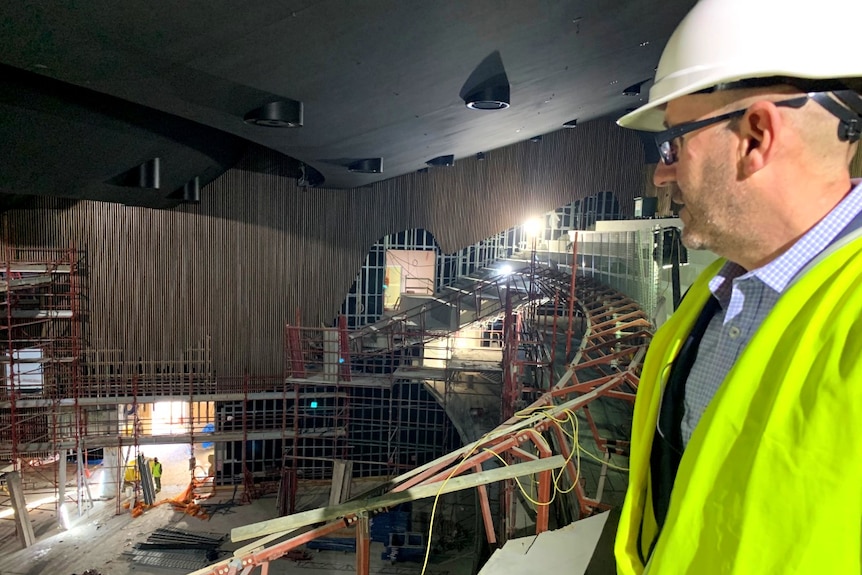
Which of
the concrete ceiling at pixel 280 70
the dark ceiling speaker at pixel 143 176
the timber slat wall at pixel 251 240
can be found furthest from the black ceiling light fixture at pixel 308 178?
the dark ceiling speaker at pixel 143 176

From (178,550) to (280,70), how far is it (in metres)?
9.10

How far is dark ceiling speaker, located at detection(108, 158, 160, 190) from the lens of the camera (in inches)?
293

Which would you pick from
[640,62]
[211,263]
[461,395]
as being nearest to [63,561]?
[211,263]

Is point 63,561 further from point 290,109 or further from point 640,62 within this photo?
point 640,62

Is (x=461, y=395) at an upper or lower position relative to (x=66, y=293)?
lower

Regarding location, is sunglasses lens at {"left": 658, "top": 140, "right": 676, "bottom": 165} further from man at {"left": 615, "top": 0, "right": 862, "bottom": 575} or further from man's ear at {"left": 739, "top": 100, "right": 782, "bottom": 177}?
man's ear at {"left": 739, "top": 100, "right": 782, "bottom": 177}

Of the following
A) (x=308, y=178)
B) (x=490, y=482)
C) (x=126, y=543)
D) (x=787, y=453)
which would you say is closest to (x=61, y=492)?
(x=126, y=543)

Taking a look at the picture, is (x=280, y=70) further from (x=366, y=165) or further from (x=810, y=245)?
(x=366, y=165)

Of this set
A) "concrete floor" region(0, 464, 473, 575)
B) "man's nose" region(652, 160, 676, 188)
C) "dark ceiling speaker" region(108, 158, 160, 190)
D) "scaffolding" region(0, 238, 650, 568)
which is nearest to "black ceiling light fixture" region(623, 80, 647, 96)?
"scaffolding" region(0, 238, 650, 568)

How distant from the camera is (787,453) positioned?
69 cm

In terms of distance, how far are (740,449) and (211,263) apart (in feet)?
40.2

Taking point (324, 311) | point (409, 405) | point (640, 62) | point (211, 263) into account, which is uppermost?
point (640, 62)

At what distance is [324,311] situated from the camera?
12.4m

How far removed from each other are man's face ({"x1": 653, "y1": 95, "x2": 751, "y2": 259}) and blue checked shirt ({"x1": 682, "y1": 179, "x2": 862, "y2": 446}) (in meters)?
0.08
